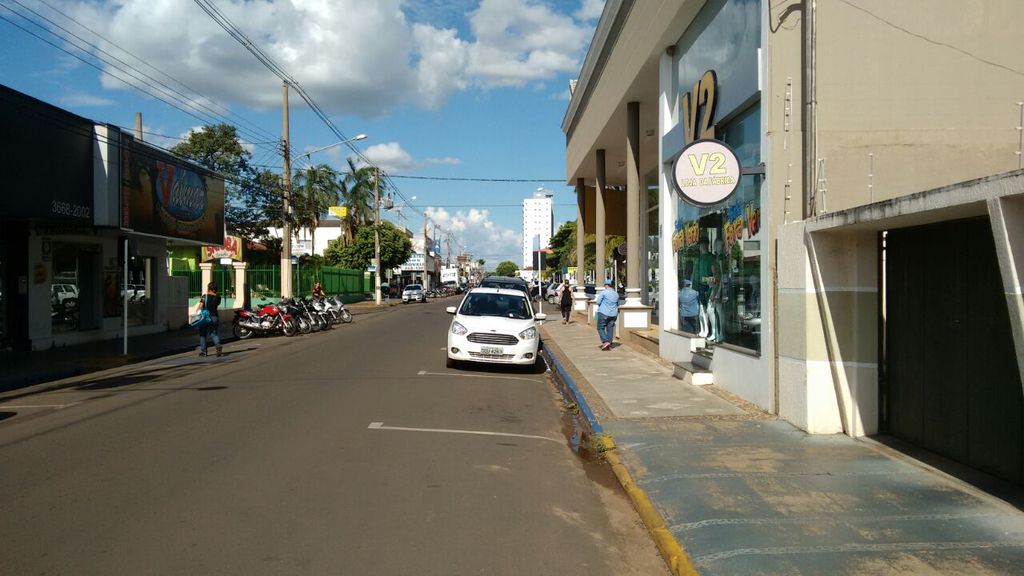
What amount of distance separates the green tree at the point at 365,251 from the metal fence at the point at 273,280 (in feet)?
18.7

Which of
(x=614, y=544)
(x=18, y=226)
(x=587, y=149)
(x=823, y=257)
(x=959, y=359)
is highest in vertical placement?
(x=587, y=149)

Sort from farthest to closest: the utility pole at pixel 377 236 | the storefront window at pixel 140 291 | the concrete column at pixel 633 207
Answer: the utility pole at pixel 377 236 → the storefront window at pixel 140 291 → the concrete column at pixel 633 207

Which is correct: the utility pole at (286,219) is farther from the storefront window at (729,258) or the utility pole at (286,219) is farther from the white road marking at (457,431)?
the white road marking at (457,431)

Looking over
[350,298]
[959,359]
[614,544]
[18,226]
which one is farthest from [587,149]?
[350,298]

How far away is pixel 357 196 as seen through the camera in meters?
60.7

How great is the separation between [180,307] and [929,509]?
24.5 metres

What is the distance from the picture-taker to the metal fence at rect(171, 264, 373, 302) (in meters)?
36.6

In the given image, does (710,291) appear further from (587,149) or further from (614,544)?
(587,149)

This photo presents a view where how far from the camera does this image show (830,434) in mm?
8164

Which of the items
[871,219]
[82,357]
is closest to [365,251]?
[82,357]

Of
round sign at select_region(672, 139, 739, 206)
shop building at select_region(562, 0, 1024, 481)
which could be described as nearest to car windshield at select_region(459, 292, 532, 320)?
shop building at select_region(562, 0, 1024, 481)

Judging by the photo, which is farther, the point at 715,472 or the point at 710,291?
the point at 710,291

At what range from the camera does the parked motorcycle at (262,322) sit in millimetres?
22875

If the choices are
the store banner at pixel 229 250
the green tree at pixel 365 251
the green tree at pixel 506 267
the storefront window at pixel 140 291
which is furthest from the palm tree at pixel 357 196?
the green tree at pixel 506 267
